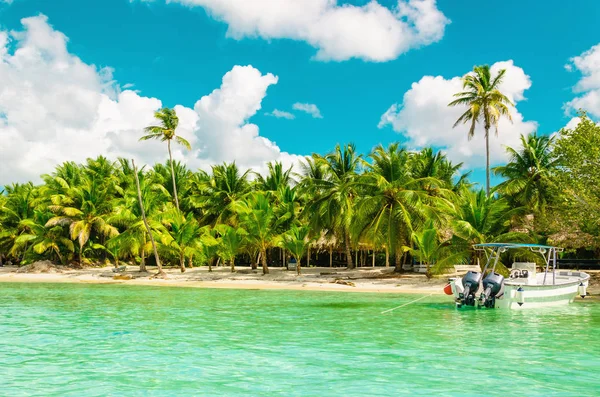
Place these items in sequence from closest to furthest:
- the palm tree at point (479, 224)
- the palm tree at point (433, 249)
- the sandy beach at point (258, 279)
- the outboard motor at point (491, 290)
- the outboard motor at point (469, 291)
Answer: the outboard motor at point (491, 290), the outboard motor at point (469, 291), the palm tree at point (479, 224), the palm tree at point (433, 249), the sandy beach at point (258, 279)

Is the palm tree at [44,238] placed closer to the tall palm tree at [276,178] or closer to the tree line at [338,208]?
the tree line at [338,208]

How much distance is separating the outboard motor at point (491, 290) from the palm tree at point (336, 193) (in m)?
11.6

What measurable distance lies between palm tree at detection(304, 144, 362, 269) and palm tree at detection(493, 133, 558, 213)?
8254 millimetres

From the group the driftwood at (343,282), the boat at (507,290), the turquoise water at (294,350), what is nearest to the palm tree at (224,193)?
the driftwood at (343,282)

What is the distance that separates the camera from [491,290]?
16.5 metres

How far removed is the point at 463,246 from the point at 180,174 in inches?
1066

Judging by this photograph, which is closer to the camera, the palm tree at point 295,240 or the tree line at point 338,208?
the tree line at point 338,208

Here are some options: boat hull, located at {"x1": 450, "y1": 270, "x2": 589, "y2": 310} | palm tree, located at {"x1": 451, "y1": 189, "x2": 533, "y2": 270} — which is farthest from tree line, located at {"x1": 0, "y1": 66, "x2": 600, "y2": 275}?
boat hull, located at {"x1": 450, "y1": 270, "x2": 589, "y2": 310}

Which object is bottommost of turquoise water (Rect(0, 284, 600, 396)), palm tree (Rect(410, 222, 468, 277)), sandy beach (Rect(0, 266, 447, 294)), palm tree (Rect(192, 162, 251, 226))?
turquoise water (Rect(0, 284, 600, 396))

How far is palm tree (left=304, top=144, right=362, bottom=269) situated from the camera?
94.3 ft

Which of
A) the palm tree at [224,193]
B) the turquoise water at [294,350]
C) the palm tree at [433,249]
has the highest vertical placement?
the palm tree at [224,193]

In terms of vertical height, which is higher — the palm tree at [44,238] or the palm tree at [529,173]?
the palm tree at [529,173]

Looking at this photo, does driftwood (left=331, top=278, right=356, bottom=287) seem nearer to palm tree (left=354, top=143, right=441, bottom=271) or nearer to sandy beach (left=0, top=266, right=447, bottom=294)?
sandy beach (left=0, top=266, right=447, bottom=294)

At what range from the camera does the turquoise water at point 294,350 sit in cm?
776
